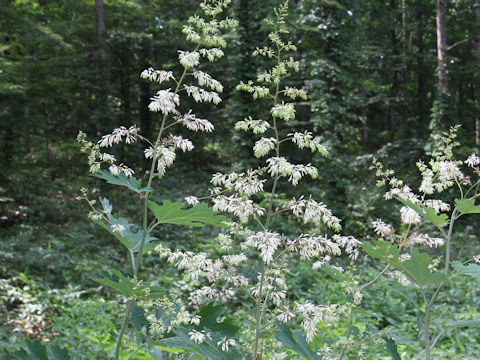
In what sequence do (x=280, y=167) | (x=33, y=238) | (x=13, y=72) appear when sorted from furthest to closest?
1. (x=33, y=238)
2. (x=13, y=72)
3. (x=280, y=167)

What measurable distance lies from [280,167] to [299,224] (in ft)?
32.6

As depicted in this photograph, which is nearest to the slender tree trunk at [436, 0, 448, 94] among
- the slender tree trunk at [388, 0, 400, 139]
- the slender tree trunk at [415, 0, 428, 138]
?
the slender tree trunk at [415, 0, 428, 138]

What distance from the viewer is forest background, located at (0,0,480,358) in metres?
5.76

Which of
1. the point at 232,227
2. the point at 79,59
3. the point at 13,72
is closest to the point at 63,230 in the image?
the point at 13,72

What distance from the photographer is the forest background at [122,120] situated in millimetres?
5758

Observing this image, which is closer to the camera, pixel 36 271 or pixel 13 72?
pixel 36 271

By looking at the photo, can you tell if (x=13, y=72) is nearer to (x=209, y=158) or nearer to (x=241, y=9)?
(x=241, y=9)

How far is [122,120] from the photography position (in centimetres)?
1259

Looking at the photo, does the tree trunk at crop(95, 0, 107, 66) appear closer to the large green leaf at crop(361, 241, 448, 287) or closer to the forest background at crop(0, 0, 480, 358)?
the forest background at crop(0, 0, 480, 358)

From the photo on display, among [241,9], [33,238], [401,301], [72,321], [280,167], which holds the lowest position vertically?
[33,238]

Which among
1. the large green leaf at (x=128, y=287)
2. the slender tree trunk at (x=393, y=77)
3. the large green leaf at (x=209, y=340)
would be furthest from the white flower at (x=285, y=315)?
the slender tree trunk at (x=393, y=77)

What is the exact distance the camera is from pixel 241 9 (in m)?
10.3

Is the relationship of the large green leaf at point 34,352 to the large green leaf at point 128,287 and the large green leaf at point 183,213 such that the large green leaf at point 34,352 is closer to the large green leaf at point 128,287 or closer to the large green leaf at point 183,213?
the large green leaf at point 128,287

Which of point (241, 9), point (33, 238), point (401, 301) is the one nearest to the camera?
point (401, 301)
